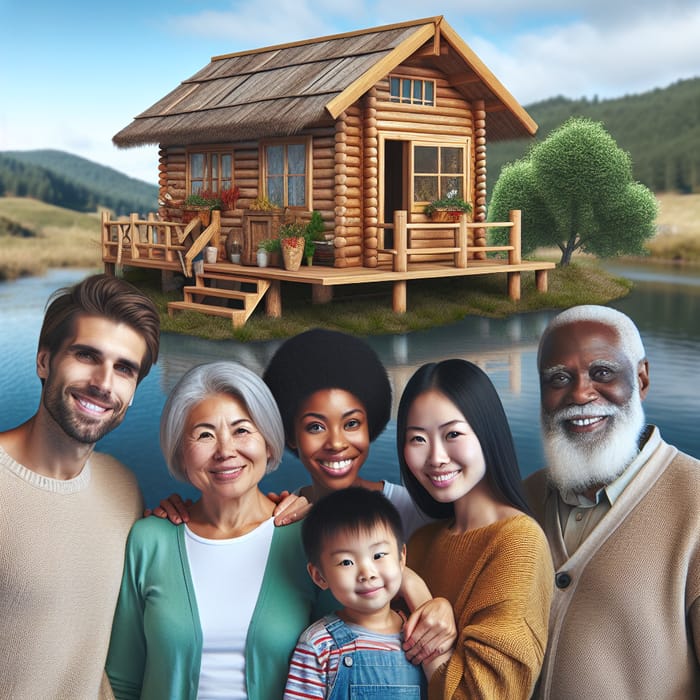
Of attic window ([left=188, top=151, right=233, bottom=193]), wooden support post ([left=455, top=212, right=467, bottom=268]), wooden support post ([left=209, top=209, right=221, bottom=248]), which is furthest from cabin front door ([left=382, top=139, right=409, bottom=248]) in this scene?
wooden support post ([left=209, top=209, right=221, bottom=248])

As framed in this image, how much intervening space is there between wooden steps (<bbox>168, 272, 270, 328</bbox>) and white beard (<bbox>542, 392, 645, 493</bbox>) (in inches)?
363

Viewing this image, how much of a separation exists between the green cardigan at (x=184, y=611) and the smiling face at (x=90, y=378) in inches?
13.2

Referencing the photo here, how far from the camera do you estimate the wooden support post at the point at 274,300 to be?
1259 centimetres

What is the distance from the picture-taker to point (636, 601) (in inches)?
104

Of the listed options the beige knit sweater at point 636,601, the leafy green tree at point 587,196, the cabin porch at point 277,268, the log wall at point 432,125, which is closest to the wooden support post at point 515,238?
the cabin porch at point 277,268

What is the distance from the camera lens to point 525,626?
94.5 inches

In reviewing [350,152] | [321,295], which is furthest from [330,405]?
[321,295]

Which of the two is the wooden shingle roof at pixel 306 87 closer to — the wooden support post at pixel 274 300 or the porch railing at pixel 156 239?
the porch railing at pixel 156 239

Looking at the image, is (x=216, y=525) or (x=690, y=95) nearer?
(x=216, y=525)

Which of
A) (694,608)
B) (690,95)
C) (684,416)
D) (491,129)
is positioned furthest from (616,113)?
(694,608)

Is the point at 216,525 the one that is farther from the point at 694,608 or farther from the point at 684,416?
the point at 684,416

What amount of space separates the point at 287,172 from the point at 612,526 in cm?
1129

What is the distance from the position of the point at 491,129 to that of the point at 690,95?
3349 cm

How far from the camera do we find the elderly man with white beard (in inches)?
104
